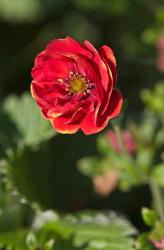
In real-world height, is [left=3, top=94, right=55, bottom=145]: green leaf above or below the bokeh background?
above

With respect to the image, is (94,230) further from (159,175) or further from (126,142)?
(126,142)

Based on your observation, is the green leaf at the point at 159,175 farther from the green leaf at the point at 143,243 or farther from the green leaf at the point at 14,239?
the green leaf at the point at 14,239

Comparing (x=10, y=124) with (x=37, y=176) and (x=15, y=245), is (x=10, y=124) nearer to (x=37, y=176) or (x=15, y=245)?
(x=37, y=176)

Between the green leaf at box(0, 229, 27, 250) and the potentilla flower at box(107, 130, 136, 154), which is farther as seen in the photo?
the potentilla flower at box(107, 130, 136, 154)

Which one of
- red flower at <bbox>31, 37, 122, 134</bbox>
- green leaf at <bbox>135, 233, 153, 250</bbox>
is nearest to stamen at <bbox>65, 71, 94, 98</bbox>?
red flower at <bbox>31, 37, 122, 134</bbox>

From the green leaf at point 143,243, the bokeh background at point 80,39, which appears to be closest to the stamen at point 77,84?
the green leaf at point 143,243

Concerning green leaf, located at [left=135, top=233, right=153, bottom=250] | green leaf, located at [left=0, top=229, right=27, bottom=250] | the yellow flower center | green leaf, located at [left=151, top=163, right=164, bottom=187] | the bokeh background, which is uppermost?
the yellow flower center

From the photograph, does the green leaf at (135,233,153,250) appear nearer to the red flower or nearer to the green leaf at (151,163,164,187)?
the green leaf at (151,163,164,187)

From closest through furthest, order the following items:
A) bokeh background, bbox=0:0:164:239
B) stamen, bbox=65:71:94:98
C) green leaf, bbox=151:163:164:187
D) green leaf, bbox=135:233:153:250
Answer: stamen, bbox=65:71:94:98, green leaf, bbox=135:233:153:250, green leaf, bbox=151:163:164:187, bokeh background, bbox=0:0:164:239
